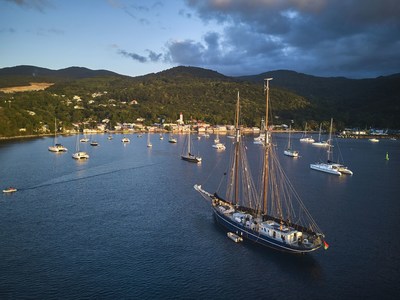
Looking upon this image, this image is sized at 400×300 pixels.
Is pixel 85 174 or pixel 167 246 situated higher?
pixel 85 174

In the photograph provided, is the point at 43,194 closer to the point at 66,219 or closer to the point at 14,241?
the point at 66,219

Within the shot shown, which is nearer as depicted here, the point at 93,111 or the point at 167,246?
the point at 167,246

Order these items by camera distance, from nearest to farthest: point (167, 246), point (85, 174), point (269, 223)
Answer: point (167, 246) < point (269, 223) < point (85, 174)

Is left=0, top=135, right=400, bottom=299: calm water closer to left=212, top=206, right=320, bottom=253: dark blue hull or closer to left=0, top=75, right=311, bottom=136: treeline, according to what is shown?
left=212, top=206, right=320, bottom=253: dark blue hull

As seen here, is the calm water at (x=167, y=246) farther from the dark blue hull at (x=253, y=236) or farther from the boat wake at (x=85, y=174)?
the dark blue hull at (x=253, y=236)

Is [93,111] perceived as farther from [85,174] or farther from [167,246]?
[167,246]

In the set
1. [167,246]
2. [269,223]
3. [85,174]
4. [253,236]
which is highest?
[269,223]

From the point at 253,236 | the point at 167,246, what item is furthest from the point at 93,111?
the point at 253,236

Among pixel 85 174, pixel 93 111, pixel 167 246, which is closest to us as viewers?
pixel 167 246
